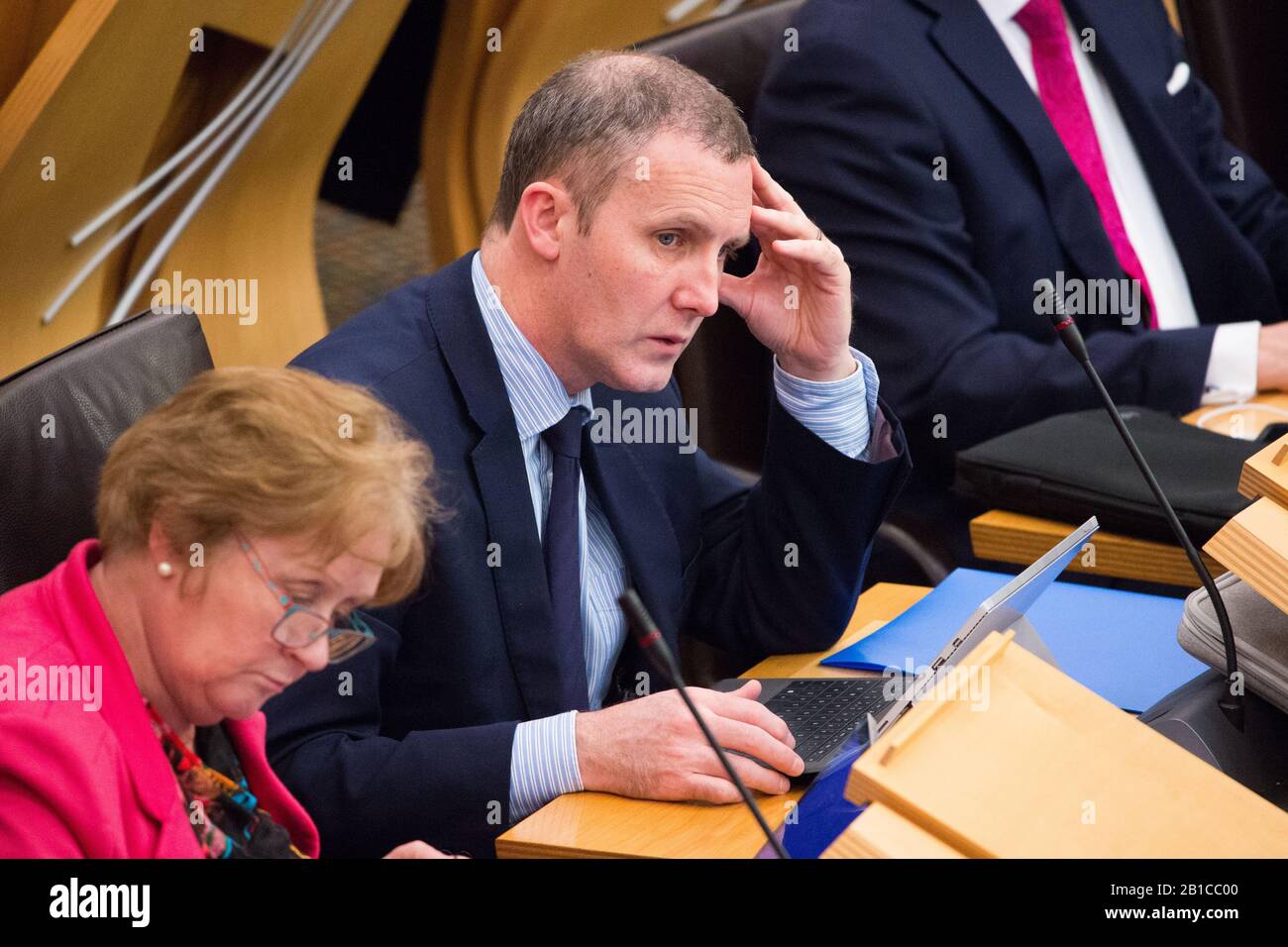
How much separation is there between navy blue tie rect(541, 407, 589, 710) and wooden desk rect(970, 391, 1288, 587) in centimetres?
61

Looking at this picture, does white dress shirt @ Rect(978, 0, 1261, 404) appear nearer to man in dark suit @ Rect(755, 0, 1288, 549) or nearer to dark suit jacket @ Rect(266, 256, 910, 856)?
man in dark suit @ Rect(755, 0, 1288, 549)

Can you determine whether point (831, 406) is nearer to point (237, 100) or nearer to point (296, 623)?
point (296, 623)

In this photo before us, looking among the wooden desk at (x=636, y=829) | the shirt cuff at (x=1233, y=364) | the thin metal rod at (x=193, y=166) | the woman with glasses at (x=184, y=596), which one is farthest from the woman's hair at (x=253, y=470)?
the thin metal rod at (x=193, y=166)

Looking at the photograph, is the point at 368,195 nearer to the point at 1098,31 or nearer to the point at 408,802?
the point at 1098,31

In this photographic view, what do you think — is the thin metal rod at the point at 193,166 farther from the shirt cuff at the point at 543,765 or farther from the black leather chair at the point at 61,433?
the shirt cuff at the point at 543,765

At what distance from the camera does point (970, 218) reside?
2436 mm

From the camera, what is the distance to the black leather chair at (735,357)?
2.33 meters

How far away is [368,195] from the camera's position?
4.35m

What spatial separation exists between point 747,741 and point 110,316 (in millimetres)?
1892

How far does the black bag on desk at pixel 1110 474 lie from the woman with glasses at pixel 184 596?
1031mm

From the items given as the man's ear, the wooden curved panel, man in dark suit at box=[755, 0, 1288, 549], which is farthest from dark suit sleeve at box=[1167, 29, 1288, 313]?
the man's ear

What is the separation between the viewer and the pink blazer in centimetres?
99

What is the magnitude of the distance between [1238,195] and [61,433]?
215 cm
